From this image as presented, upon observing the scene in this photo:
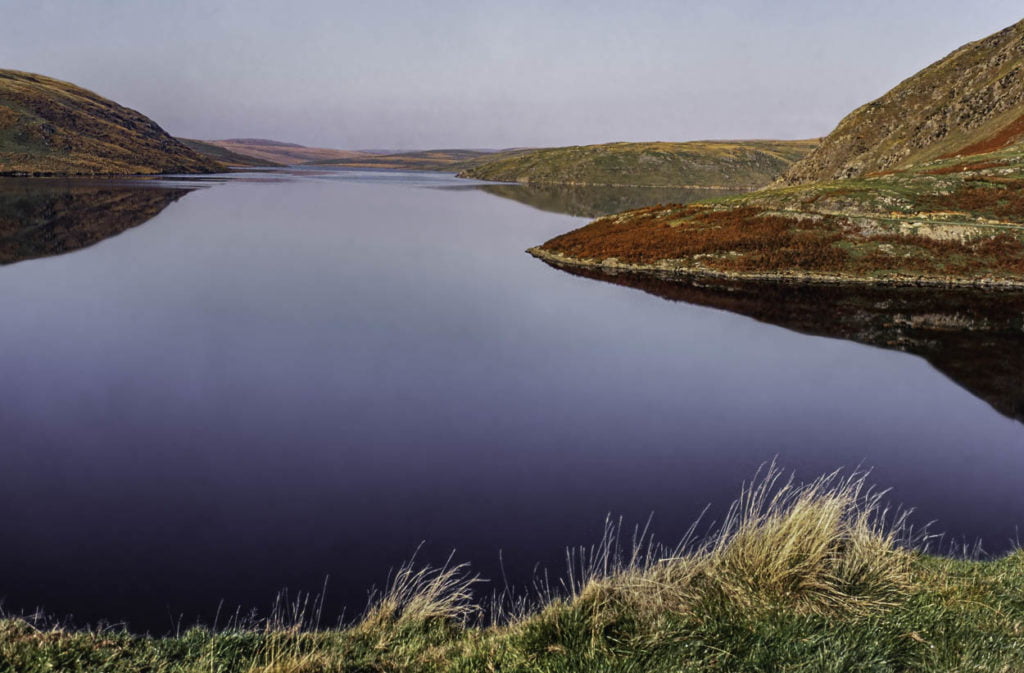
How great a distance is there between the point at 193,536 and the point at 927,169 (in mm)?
66523

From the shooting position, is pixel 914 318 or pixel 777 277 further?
pixel 777 277

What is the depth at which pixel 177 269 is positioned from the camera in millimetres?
35781

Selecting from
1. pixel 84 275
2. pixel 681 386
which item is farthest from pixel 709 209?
pixel 84 275

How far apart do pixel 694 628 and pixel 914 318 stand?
89.4ft

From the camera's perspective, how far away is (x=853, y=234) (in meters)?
42.0

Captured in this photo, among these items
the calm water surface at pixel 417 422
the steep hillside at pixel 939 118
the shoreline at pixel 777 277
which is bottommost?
the calm water surface at pixel 417 422

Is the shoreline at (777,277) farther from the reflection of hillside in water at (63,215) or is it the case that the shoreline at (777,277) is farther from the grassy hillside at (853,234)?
the reflection of hillside in water at (63,215)

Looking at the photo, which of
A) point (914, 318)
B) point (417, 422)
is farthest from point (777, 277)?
point (417, 422)

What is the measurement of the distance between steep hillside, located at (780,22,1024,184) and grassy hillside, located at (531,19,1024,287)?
9967 mm

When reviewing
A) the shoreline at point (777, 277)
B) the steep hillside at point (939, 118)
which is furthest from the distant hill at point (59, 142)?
the steep hillside at point (939, 118)

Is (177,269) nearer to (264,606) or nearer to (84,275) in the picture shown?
(84,275)

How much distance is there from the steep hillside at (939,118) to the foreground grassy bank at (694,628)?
73.9 metres

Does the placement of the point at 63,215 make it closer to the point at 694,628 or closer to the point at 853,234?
the point at 853,234

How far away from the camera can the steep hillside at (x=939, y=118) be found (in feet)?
244
